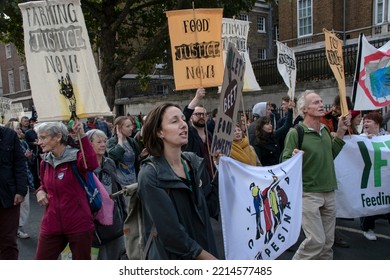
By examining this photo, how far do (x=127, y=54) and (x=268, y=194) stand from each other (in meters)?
18.2

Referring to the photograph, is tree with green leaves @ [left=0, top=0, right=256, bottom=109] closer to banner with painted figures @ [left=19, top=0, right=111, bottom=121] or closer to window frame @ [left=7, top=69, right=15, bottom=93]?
banner with painted figures @ [left=19, top=0, right=111, bottom=121]

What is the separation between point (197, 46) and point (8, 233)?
112 inches

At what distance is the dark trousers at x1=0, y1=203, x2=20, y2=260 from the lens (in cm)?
420

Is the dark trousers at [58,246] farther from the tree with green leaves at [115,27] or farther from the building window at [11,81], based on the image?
the building window at [11,81]

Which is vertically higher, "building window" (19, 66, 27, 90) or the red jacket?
"building window" (19, 66, 27, 90)

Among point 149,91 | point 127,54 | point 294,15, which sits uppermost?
point 294,15

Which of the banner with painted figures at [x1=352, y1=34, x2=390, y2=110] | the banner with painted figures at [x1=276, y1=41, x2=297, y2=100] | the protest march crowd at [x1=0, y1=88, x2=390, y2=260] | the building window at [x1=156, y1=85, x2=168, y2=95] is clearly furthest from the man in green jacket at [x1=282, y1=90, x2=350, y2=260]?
the building window at [x1=156, y1=85, x2=168, y2=95]

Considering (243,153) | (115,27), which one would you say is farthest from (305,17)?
(243,153)

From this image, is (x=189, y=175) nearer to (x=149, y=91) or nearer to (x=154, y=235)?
(x=154, y=235)

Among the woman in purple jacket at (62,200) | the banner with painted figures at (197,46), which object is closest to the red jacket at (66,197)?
the woman in purple jacket at (62,200)

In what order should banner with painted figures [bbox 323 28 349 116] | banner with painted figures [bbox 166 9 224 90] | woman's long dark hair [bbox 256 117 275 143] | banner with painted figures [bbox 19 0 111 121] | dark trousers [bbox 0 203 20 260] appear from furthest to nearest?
woman's long dark hair [bbox 256 117 275 143] → banner with painted figures [bbox 323 28 349 116] → banner with painted figures [bbox 166 9 224 90] → dark trousers [bbox 0 203 20 260] → banner with painted figures [bbox 19 0 111 121]

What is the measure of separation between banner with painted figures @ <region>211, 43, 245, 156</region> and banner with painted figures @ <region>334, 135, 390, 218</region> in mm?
2702

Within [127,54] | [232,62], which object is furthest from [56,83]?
[127,54]
